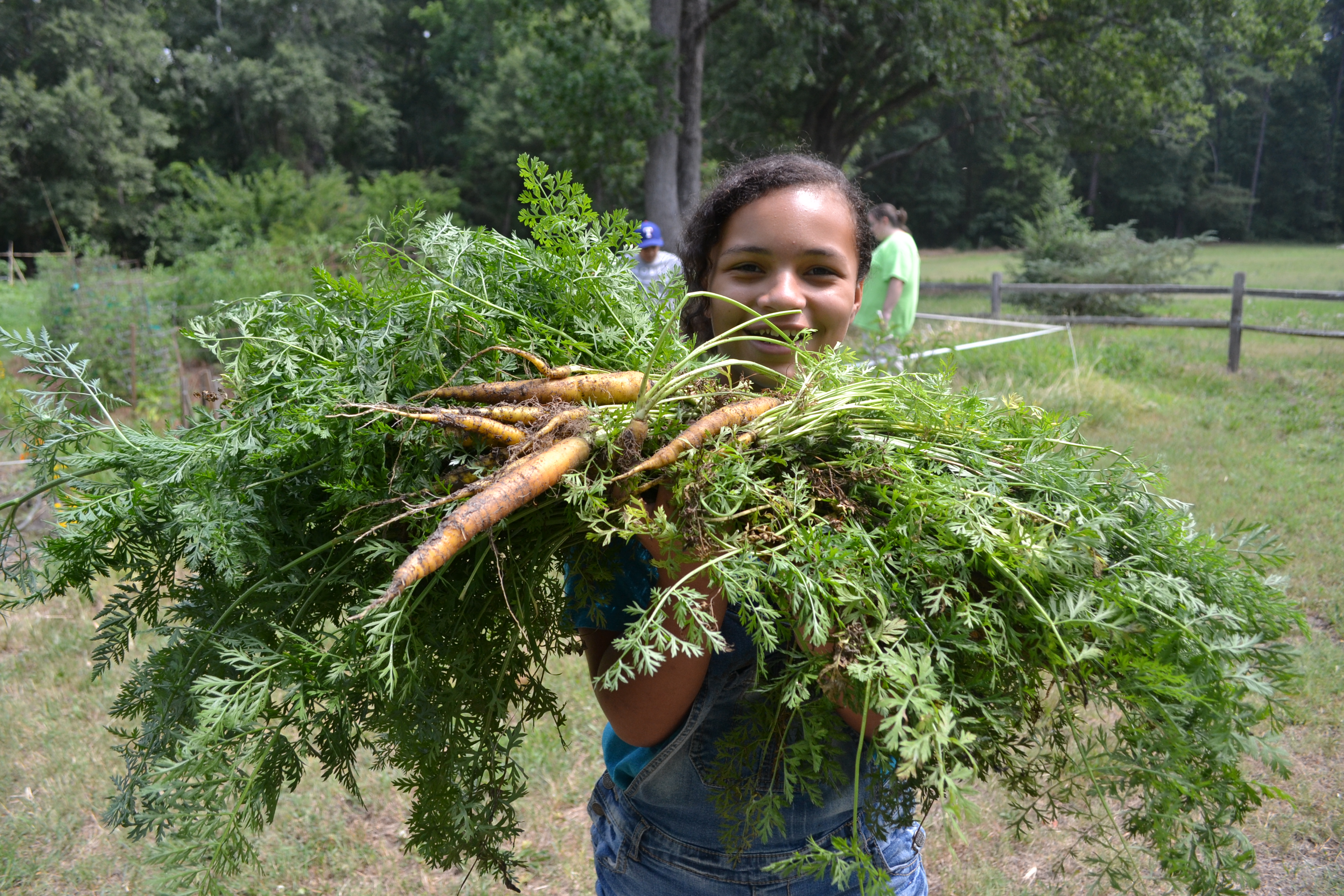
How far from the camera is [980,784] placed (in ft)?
11.1

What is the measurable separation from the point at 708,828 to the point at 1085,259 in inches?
834

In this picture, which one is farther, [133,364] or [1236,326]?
[1236,326]

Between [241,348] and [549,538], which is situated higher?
[241,348]

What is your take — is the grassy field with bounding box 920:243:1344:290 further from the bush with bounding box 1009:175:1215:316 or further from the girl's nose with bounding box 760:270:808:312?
the girl's nose with bounding box 760:270:808:312

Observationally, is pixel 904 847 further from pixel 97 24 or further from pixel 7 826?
pixel 97 24

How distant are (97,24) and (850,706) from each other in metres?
32.8

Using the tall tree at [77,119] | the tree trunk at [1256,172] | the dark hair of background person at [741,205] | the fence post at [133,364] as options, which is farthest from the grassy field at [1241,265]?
the tall tree at [77,119]

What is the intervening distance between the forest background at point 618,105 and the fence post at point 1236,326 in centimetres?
609

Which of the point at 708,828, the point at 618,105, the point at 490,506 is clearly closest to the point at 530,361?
the point at 490,506

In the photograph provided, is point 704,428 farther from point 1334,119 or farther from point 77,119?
point 1334,119

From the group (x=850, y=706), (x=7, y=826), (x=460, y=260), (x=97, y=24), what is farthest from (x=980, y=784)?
(x=97, y=24)

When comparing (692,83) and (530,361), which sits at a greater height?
(692,83)

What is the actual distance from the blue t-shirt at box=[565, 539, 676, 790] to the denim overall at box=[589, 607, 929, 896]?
0.15 feet

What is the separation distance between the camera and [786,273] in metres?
1.64
